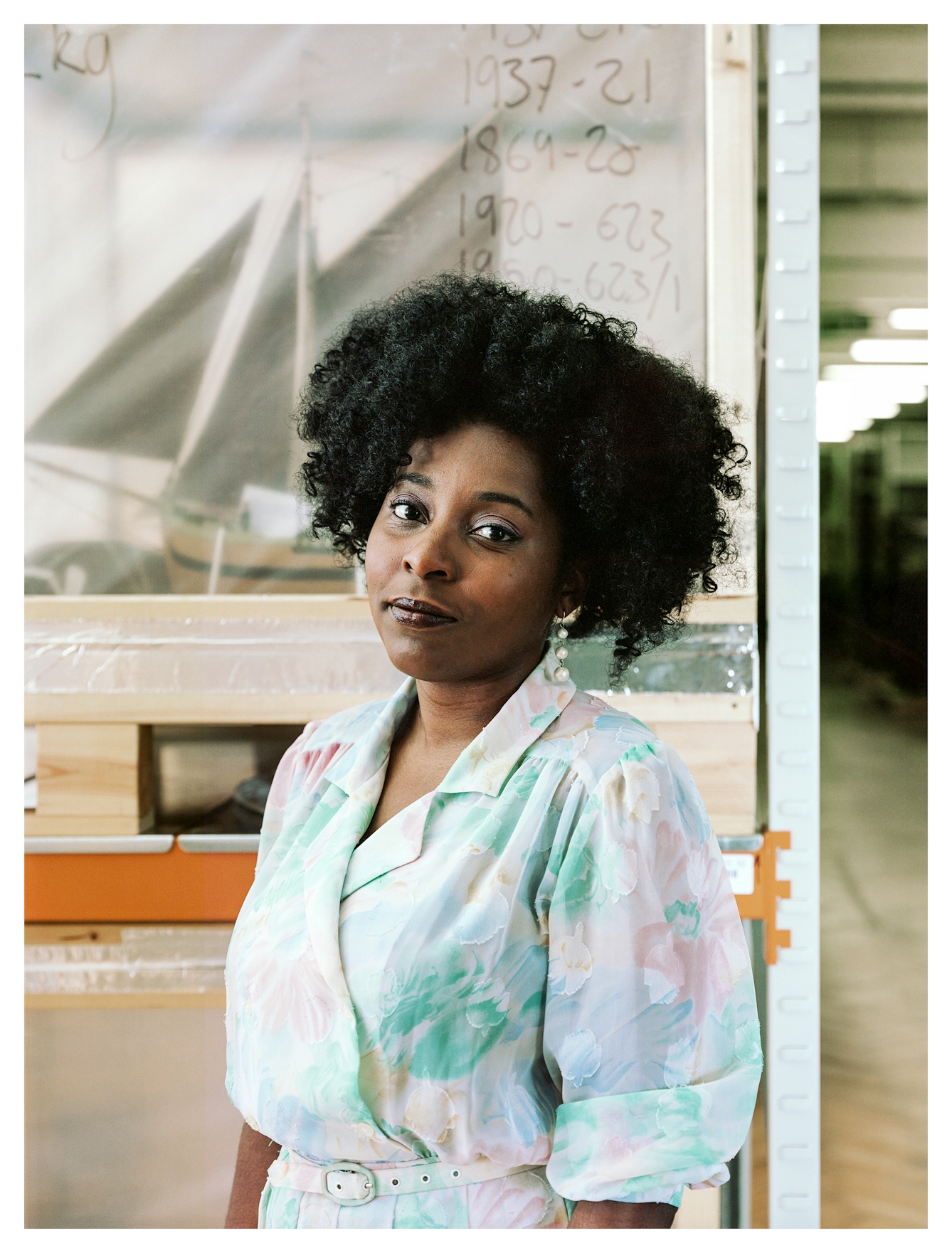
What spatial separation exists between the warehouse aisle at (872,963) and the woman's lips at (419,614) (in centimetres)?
75

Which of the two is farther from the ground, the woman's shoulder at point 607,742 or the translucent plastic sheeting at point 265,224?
the translucent plastic sheeting at point 265,224

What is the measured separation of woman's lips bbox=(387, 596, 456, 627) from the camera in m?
0.86

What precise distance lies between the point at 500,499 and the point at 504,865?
30cm

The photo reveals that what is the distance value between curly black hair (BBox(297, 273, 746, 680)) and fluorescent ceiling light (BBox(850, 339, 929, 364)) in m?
0.45

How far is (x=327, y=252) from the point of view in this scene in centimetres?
140

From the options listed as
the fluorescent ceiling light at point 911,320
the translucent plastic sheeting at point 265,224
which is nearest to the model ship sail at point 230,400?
the translucent plastic sheeting at point 265,224

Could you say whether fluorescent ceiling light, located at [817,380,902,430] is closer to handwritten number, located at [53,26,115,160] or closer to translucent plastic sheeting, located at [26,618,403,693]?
translucent plastic sheeting, located at [26,618,403,693]

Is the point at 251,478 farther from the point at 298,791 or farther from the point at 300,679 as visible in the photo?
the point at 298,791

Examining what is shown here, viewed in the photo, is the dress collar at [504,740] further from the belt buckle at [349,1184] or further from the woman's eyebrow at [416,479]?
the belt buckle at [349,1184]

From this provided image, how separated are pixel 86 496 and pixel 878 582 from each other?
1.09 metres

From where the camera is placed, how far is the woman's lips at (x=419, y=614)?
2.82 feet
